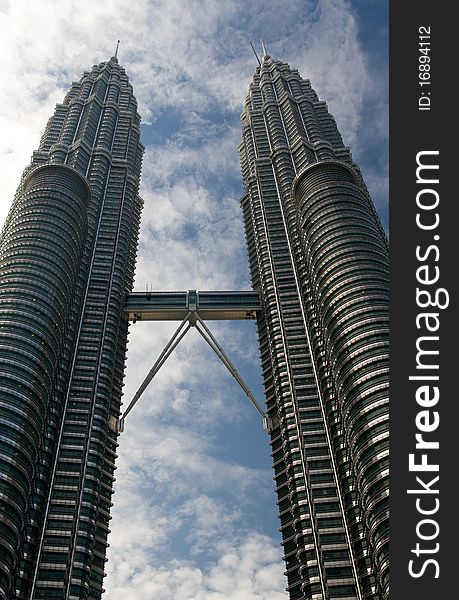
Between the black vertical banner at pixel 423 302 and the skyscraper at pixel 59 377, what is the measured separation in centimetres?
6948

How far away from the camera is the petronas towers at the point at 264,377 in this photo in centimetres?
9625

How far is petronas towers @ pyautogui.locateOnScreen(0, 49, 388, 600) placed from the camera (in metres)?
96.2

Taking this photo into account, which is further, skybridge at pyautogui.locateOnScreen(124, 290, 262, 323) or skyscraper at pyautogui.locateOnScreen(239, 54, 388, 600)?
skybridge at pyautogui.locateOnScreen(124, 290, 262, 323)

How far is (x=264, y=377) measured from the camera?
141625 mm

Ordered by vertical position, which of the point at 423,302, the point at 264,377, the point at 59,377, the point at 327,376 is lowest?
the point at 423,302

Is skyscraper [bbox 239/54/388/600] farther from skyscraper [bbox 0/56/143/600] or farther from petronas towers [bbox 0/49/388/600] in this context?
skyscraper [bbox 0/56/143/600]

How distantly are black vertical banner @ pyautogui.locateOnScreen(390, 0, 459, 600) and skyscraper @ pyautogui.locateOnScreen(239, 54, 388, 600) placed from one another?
2350 inches

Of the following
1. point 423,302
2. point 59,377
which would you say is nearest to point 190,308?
point 59,377

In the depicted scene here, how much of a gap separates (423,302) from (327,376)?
90697 millimetres

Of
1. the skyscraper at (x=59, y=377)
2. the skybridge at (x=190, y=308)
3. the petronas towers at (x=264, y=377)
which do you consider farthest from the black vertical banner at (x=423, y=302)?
the skybridge at (x=190, y=308)

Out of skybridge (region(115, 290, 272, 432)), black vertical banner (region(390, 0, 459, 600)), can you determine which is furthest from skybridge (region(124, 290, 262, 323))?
black vertical banner (region(390, 0, 459, 600))

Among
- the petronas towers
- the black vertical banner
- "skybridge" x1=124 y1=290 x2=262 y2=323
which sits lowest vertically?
the black vertical banner

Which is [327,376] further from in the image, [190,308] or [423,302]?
[423,302]

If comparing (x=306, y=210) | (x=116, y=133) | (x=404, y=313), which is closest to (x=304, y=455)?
(x=306, y=210)
